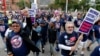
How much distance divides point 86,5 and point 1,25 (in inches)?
2088

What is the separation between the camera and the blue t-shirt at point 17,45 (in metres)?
6.68

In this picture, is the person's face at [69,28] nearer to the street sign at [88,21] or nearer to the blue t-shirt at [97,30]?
the street sign at [88,21]

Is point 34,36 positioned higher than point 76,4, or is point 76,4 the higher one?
point 34,36

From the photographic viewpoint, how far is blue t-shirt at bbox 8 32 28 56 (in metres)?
6.68

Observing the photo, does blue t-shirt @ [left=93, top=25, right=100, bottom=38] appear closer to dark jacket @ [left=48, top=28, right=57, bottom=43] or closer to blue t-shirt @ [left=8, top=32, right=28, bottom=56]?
dark jacket @ [left=48, top=28, right=57, bottom=43]

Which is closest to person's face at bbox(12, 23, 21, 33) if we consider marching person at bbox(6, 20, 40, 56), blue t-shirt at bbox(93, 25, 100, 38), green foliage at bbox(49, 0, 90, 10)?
marching person at bbox(6, 20, 40, 56)

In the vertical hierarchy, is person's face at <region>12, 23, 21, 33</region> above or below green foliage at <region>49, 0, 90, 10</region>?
above

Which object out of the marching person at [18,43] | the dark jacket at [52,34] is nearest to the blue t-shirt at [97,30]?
the dark jacket at [52,34]

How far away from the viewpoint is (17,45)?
671 cm

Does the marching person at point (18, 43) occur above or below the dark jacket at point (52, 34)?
above

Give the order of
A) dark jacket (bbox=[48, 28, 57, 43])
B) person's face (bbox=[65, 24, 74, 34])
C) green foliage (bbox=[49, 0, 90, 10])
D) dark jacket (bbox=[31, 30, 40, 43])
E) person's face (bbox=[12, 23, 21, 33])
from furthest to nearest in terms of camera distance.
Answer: green foliage (bbox=[49, 0, 90, 10])
dark jacket (bbox=[48, 28, 57, 43])
dark jacket (bbox=[31, 30, 40, 43])
person's face (bbox=[65, 24, 74, 34])
person's face (bbox=[12, 23, 21, 33])

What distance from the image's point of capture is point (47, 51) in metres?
14.0

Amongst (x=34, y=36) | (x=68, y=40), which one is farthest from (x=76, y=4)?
(x=68, y=40)

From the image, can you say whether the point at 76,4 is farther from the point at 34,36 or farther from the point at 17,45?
the point at 17,45
